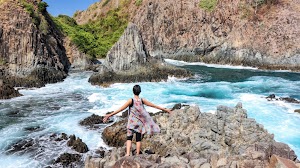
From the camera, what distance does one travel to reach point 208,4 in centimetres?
7312

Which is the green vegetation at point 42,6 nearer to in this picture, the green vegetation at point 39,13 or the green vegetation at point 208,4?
the green vegetation at point 39,13

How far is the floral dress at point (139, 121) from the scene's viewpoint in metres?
9.07

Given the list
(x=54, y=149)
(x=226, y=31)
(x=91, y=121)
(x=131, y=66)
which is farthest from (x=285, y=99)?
(x=226, y=31)

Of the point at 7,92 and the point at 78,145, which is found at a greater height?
the point at 7,92

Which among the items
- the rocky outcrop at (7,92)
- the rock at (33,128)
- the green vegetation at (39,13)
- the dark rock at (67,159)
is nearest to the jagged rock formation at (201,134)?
the dark rock at (67,159)

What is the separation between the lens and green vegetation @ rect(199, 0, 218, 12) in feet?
238

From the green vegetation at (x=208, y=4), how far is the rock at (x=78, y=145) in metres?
60.9

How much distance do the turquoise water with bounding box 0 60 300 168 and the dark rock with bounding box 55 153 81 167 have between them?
683mm

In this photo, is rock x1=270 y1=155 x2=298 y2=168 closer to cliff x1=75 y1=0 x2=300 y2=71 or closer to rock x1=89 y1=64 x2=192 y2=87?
rock x1=89 y1=64 x2=192 y2=87

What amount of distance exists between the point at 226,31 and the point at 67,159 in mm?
58885

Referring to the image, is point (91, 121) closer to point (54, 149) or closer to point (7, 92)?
point (54, 149)

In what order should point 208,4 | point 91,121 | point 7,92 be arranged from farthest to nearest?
point 208,4 < point 7,92 < point 91,121

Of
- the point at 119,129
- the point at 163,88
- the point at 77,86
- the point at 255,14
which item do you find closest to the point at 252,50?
the point at 255,14

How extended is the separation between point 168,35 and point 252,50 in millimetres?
23397
